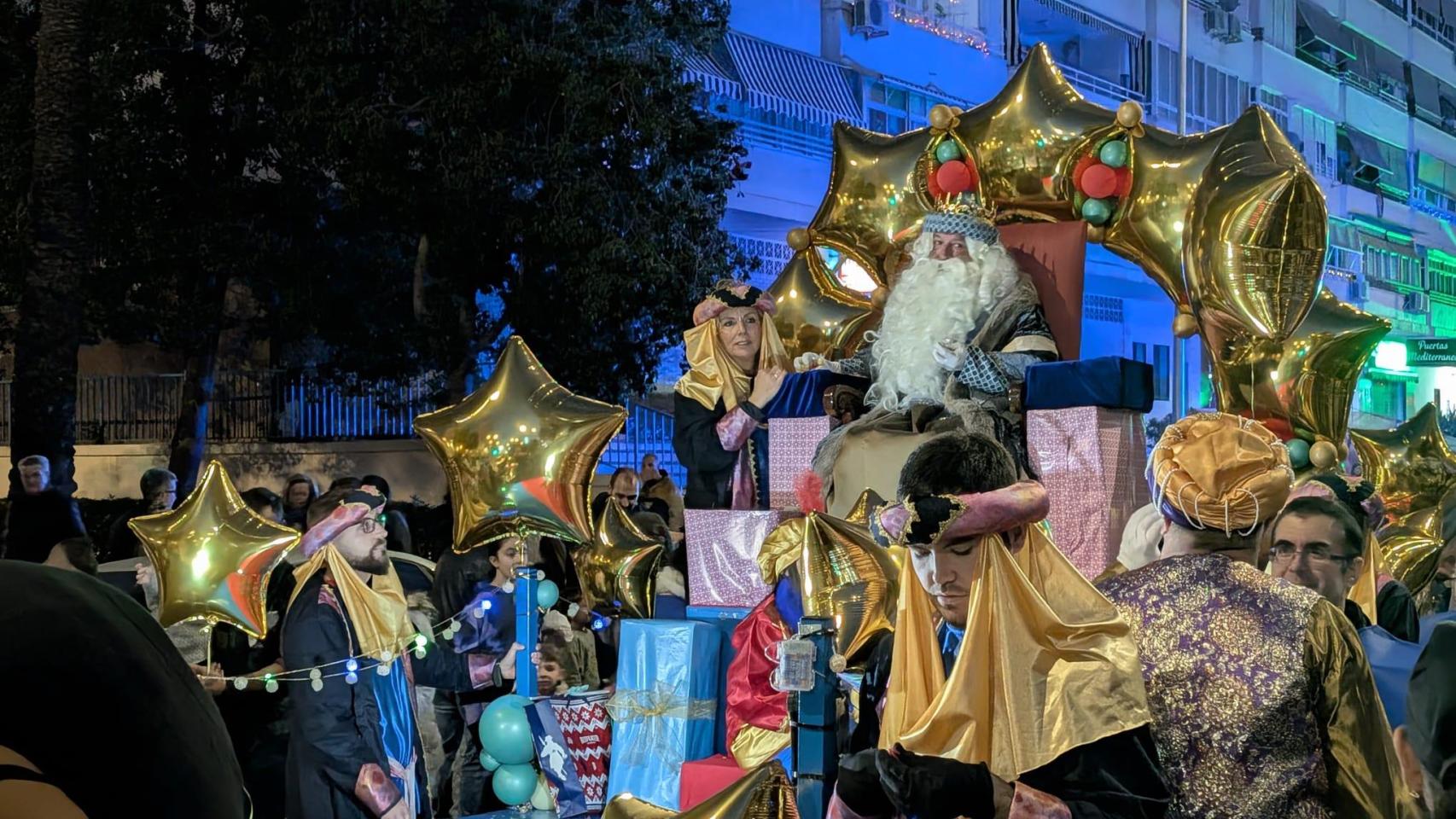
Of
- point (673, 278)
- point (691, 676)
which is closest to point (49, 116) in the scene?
point (673, 278)

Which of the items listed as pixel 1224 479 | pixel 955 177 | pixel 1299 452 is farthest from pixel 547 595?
pixel 1224 479

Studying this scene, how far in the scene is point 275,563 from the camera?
606cm

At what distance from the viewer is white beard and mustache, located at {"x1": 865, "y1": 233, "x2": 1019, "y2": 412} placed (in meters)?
6.71

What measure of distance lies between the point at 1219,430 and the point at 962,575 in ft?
2.35

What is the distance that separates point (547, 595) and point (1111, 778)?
191 inches

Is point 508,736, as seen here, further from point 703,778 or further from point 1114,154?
point 1114,154

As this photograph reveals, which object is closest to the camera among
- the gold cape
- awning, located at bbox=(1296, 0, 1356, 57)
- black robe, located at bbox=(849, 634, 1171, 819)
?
black robe, located at bbox=(849, 634, 1171, 819)

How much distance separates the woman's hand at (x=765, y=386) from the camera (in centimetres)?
718

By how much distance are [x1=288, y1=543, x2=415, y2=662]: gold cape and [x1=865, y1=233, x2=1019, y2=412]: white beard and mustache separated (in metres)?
2.27

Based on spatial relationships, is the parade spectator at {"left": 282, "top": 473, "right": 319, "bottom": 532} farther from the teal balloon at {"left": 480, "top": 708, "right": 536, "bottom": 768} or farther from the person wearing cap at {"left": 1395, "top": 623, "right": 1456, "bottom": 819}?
the person wearing cap at {"left": 1395, "top": 623, "right": 1456, "bottom": 819}

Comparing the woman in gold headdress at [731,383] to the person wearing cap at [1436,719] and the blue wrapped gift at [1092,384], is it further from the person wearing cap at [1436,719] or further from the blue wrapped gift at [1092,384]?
the person wearing cap at [1436,719]

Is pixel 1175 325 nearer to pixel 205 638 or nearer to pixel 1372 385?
pixel 205 638

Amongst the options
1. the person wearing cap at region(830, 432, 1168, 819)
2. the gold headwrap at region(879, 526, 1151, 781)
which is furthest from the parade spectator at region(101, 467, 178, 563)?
the gold headwrap at region(879, 526, 1151, 781)

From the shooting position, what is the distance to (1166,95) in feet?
104
